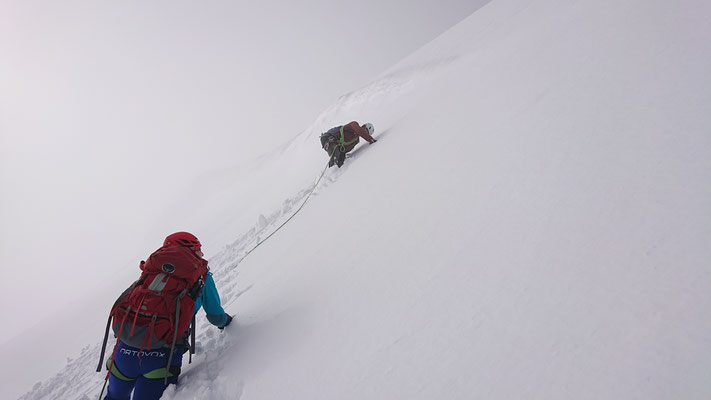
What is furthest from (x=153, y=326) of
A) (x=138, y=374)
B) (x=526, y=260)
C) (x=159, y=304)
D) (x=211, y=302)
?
(x=526, y=260)

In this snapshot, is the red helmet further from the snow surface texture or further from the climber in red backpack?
the snow surface texture

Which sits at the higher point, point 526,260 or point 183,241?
point 183,241

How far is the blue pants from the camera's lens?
92.3 inches

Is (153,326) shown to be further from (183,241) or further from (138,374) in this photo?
(183,241)

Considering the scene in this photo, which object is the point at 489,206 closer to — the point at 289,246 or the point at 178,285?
the point at 178,285

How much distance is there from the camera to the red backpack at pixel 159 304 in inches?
91.7

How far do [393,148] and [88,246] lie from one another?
115m

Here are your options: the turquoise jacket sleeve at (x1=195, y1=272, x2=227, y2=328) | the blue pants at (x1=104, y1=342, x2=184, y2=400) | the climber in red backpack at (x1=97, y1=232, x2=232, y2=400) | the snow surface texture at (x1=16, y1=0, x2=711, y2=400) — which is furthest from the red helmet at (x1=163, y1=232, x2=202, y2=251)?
the snow surface texture at (x1=16, y1=0, x2=711, y2=400)

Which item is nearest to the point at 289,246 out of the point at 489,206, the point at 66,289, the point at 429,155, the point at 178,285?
the point at 178,285

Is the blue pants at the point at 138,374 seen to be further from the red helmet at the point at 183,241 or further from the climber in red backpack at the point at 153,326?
the red helmet at the point at 183,241

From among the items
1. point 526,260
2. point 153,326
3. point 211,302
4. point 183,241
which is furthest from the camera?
point 211,302

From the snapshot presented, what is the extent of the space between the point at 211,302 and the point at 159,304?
0.58m

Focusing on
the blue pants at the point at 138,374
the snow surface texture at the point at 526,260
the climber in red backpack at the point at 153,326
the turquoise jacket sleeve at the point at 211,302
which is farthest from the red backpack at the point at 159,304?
the snow surface texture at the point at 526,260

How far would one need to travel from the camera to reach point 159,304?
7.92 ft
